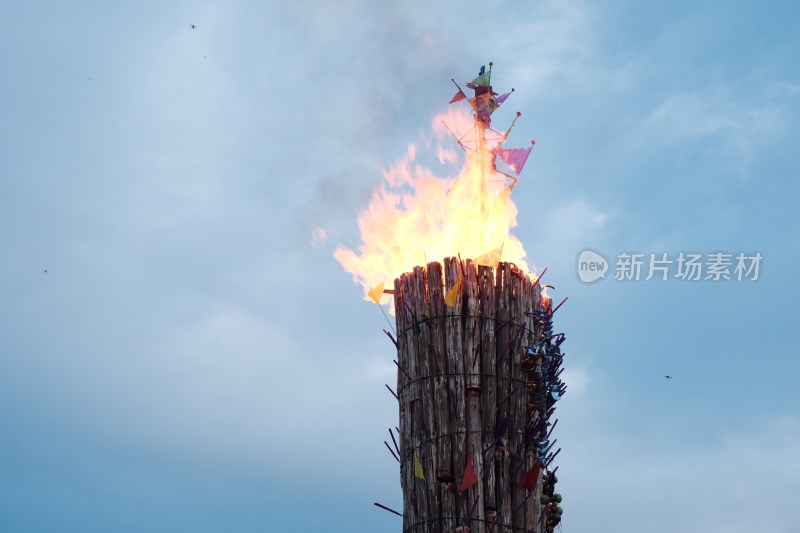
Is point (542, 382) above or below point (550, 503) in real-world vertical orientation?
above

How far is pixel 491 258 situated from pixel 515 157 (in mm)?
2572

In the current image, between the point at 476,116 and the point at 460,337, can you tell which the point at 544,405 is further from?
the point at 476,116

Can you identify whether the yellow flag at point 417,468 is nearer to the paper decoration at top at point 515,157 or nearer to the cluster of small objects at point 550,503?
the cluster of small objects at point 550,503

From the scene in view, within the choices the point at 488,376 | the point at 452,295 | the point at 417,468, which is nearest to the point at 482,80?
the point at 452,295

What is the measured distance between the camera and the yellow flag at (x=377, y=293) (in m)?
20.5

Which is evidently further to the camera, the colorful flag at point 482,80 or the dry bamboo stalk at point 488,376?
the colorful flag at point 482,80

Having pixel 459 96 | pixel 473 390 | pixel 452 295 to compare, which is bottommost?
pixel 473 390

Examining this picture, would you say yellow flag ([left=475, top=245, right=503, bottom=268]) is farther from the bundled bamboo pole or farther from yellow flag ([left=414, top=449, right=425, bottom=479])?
yellow flag ([left=414, top=449, right=425, bottom=479])

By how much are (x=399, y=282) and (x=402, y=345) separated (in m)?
1.34

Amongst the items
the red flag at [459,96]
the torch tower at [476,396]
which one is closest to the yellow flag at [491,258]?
the torch tower at [476,396]

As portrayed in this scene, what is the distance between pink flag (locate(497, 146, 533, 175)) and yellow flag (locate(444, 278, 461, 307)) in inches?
129

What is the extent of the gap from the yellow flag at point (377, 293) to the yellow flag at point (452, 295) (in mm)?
1675

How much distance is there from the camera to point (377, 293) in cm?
2052

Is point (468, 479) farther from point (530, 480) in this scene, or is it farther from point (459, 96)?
point (459, 96)
